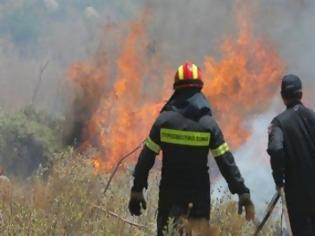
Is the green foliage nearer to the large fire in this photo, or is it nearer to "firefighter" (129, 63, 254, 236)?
the large fire

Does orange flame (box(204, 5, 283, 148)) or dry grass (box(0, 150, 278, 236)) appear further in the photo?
orange flame (box(204, 5, 283, 148))

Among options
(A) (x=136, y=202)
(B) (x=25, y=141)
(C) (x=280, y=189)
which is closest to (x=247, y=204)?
(C) (x=280, y=189)

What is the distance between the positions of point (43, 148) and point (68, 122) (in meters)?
2.30

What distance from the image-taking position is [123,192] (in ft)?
29.6

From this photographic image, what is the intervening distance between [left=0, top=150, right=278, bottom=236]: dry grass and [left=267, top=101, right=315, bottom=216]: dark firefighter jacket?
0.80m

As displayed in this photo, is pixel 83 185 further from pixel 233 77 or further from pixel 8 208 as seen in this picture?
pixel 233 77

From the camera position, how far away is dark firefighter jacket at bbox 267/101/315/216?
5.54 metres

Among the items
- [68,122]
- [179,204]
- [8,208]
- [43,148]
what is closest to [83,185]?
[8,208]

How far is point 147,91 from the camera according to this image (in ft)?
71.8

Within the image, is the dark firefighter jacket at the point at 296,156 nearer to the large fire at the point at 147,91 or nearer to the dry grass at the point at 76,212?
the dry grass at the point at 76,212

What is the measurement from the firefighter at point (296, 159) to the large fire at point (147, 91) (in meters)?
11.9

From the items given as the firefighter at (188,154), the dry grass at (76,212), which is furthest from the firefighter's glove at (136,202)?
the dry grass at (76,212)

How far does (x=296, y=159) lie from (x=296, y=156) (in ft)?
0.09

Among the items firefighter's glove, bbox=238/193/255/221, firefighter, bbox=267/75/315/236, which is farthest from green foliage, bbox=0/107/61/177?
firefighter's glove, bbox=238/193/255/221
